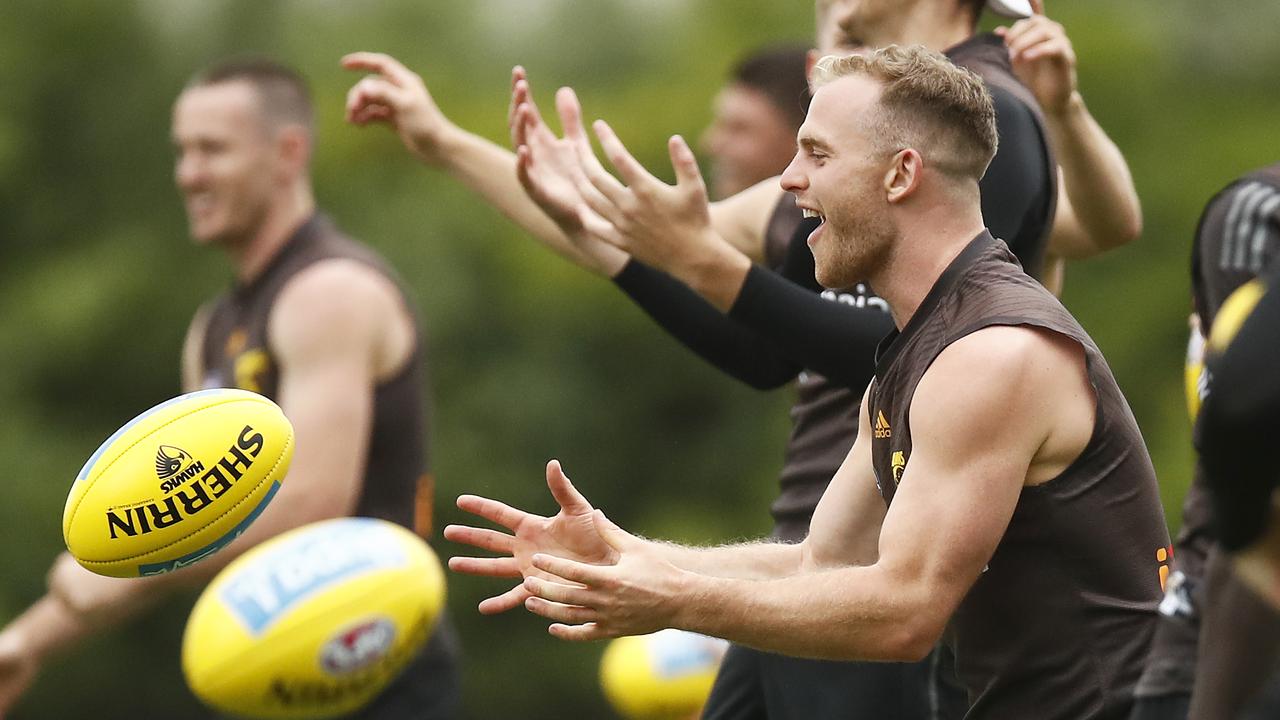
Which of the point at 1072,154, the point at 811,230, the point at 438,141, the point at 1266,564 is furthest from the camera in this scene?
the point at 438,141

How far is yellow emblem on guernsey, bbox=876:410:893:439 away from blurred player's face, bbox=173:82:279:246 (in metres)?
3.69

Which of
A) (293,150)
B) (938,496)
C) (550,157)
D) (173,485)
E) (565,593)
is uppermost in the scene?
(550,157)

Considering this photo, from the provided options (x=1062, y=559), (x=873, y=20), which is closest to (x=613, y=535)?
(x=1062, y=559)

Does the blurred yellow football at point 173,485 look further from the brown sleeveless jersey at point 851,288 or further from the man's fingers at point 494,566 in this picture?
the brown sleeveless jersey at point 851,288

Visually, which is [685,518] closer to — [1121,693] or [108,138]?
[108,138]

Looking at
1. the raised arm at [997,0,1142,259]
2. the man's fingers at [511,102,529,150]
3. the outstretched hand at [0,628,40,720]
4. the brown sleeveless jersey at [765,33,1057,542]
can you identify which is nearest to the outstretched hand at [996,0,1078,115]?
the raised arm at [997,0,1142,259]

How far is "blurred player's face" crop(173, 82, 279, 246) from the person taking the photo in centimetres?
707

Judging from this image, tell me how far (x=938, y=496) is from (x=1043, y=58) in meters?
2.04

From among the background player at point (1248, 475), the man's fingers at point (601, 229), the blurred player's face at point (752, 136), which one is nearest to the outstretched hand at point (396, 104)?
the man's fingers at point (601, 229)

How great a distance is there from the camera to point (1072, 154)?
5426 mm

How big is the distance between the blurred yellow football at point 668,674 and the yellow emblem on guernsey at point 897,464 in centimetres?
380

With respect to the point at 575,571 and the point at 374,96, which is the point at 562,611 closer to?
the point at 575,571

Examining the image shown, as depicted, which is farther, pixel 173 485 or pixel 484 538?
pixel 173 485

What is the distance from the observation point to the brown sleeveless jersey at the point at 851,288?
14.8ft
